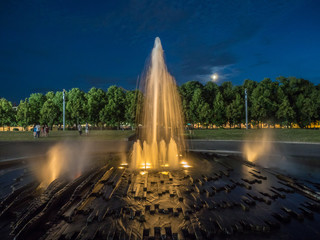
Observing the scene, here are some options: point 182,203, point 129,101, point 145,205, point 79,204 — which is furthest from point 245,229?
point 129,101

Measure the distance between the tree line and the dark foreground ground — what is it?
47586mm

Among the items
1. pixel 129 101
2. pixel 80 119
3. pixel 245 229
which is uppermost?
pixel 129 101

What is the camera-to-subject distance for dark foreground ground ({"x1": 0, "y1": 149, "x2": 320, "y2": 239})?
3.77 metres

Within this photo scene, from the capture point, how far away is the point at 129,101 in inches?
2372

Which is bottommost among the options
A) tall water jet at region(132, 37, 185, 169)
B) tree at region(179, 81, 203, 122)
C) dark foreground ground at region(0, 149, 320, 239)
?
dark foreground ground at region(0, 149, 320, 239)

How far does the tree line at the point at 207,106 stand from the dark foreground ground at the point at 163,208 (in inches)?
1873

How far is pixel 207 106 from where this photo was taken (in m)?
53.9

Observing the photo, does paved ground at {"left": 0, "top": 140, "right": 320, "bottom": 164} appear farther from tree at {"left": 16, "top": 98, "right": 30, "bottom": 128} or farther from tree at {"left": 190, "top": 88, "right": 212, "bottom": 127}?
tree at {"left": 16, "top": 98, "right": 30, "bottom": 128}

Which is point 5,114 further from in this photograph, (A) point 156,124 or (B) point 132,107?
(A) point 156,124

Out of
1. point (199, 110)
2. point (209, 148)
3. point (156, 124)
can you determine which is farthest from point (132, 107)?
point (156, 124)

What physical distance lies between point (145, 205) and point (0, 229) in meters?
2.74

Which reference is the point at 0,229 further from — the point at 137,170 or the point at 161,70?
the point at 161,70

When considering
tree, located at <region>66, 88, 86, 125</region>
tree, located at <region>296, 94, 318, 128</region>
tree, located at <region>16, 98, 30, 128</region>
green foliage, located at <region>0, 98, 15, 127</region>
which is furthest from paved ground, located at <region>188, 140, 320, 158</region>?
green foliage, located at <region>0, 98, 15, 127</region>

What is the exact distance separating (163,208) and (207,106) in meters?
50.9
